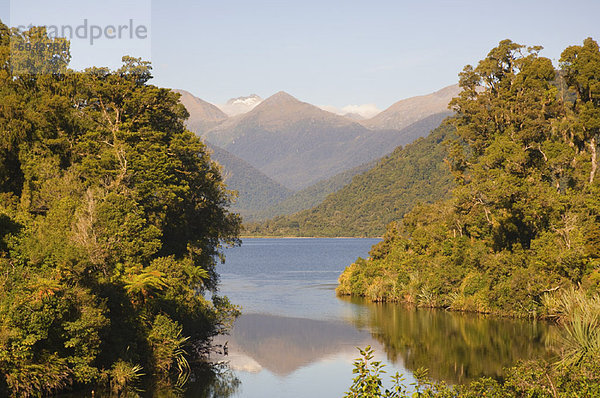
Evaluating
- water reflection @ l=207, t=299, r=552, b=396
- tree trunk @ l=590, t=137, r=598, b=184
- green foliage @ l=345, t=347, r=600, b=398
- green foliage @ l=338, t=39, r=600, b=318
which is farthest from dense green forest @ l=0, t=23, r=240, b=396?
tree trunk @ l=590, t=137, r=598, b=184

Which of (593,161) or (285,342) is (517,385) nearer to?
(285,342)

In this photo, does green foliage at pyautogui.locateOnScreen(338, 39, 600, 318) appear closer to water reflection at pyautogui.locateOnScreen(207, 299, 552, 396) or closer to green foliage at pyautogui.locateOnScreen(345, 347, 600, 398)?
water reflection at pyautogui.locateOnScreen(207, 299, 552, 396)

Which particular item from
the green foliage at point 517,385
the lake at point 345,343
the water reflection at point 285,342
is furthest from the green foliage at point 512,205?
the green foliage at point 517,385

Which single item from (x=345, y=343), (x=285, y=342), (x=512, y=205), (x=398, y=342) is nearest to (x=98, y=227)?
(x=285, y=342)

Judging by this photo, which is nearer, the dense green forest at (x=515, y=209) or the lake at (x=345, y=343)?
the lake at (x=345, y=343)

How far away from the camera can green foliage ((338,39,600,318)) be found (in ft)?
152

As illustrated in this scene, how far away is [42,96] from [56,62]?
886cm

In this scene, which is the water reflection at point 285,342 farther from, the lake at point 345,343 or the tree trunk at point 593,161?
the tree trunk at point 593,161

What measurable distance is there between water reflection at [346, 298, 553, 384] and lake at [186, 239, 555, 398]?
1.9 inches

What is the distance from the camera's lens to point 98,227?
33.7m

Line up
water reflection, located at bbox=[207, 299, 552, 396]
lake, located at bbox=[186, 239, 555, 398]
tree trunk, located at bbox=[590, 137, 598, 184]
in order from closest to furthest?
lake, located at bbox=[186, 239, 555, 398] < water reflection, located at bbox=[207, 299, 552, 396] < tree trunk, located at bbox=[590, 137, 598, 184]

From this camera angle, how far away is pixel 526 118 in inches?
2077

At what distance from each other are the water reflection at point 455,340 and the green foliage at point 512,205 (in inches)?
105

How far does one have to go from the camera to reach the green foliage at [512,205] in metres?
46.4
